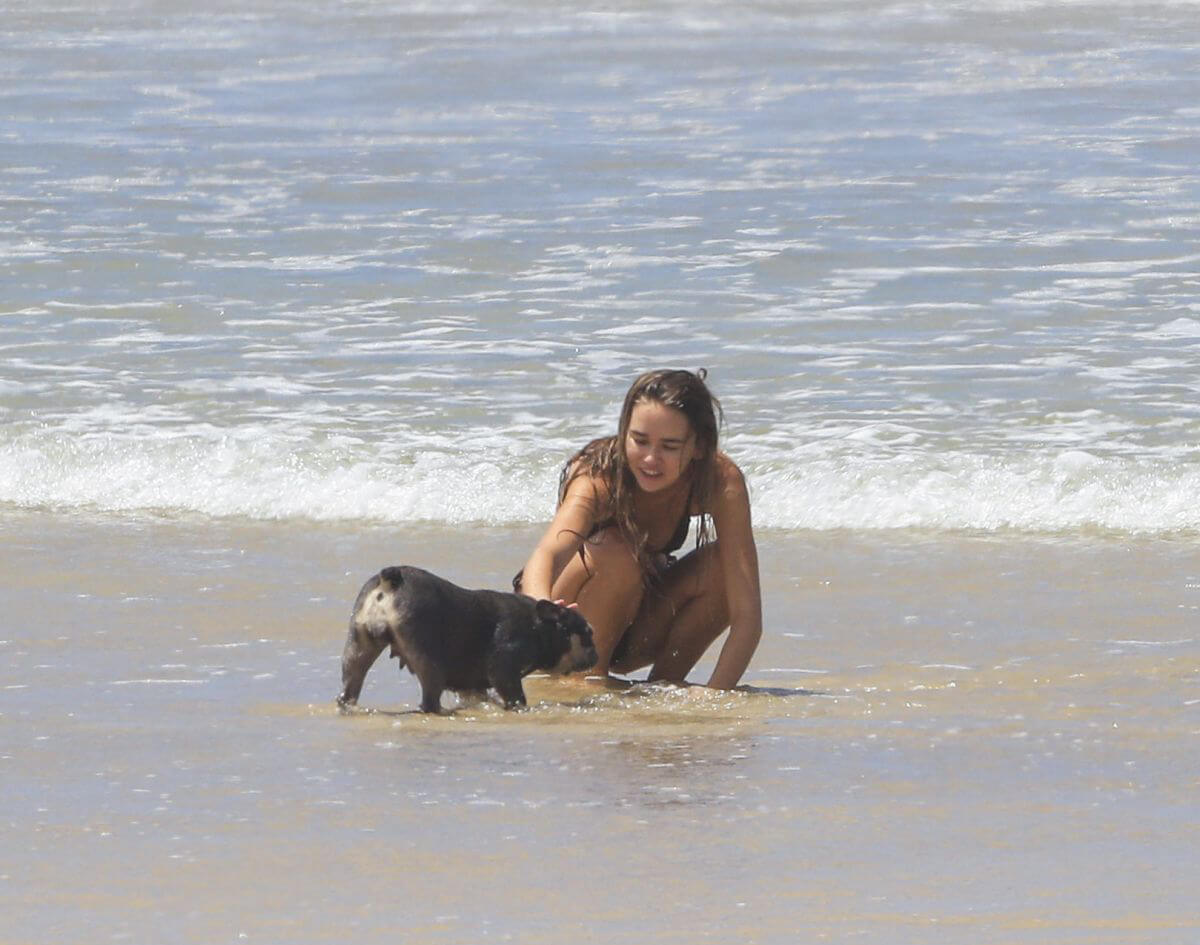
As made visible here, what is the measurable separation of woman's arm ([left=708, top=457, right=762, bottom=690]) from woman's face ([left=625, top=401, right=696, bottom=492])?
6.9 inches

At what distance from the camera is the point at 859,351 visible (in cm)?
1023

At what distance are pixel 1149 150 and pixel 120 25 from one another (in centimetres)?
1214

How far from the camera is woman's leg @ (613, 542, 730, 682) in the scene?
18.6 feet

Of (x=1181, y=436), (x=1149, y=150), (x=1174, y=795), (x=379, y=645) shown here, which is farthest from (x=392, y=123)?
(x=1174, y=795)

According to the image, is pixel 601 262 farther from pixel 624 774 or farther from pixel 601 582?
pixel 624 774

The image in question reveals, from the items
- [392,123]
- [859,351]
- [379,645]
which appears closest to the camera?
[379,645]

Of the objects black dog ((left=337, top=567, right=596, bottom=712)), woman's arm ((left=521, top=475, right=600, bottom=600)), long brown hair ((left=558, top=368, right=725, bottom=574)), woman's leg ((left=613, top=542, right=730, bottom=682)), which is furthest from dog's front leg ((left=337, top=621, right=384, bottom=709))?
woman's leg ((left=613, top=542, right=730, bottom=682))

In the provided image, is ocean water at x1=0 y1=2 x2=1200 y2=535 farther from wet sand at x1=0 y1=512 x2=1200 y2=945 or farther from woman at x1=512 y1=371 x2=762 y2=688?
woman at x1=512 y1=371 x2=762 y2=688

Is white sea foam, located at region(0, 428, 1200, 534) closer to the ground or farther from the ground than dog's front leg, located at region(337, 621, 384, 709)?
closer to the ground

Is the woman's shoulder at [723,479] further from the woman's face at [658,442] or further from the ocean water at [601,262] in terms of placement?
the ocean water at [601,262]

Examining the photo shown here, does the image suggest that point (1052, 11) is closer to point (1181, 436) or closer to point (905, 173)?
point (905, 173)

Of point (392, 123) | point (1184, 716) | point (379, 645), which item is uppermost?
point (392, 123)

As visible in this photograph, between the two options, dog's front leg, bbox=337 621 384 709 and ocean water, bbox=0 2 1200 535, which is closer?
dog's front leg, bbox=337 621 384 709

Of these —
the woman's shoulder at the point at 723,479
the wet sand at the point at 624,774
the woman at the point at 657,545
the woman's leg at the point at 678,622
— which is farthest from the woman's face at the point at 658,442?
the wet sand at the point at 624,774
